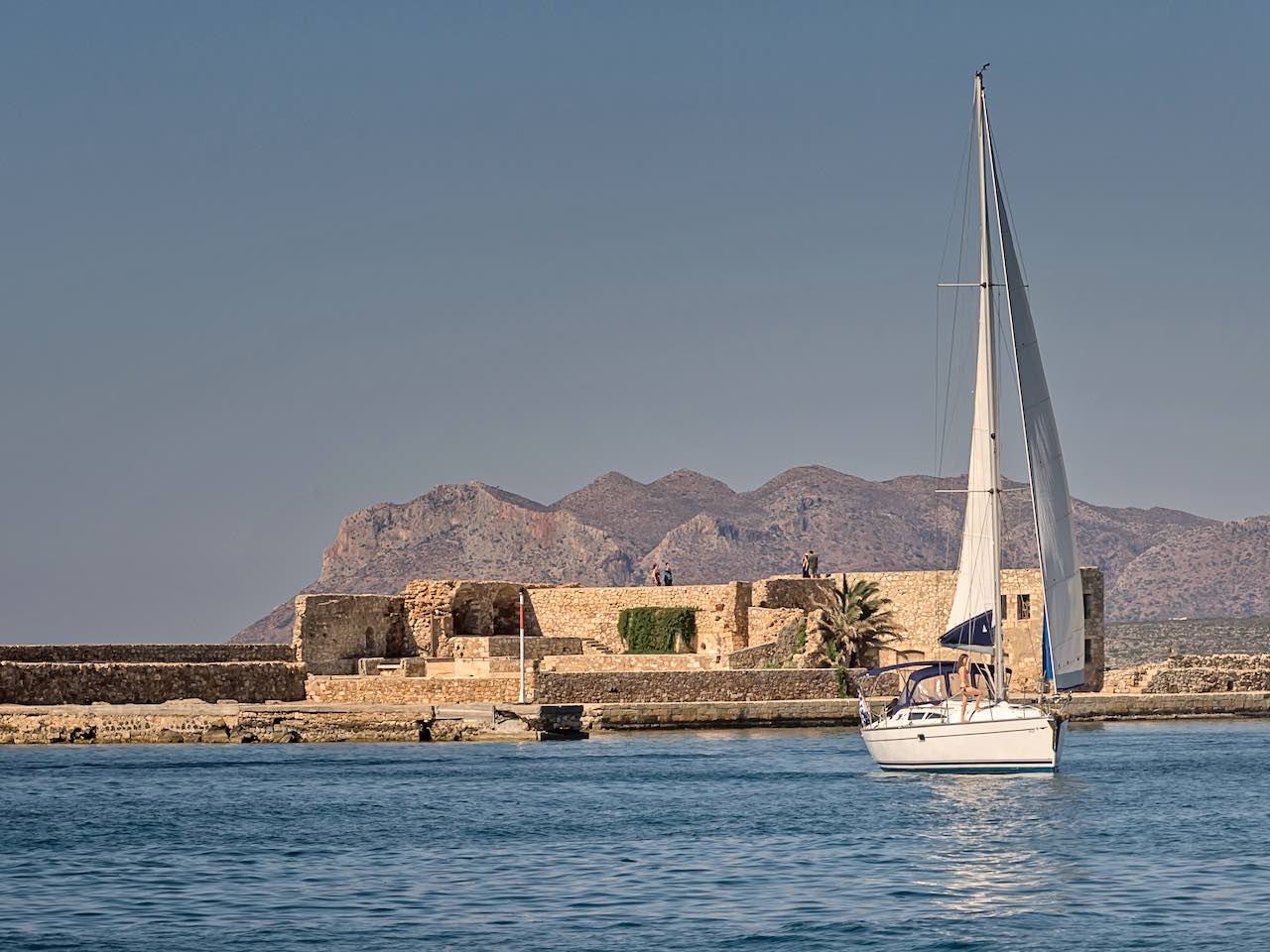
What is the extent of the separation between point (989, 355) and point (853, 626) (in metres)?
13.1

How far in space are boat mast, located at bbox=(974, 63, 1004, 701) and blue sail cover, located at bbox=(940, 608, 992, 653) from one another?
0.13 meters

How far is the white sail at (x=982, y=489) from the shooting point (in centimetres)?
3178

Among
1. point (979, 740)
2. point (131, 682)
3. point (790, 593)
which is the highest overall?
point (790, 593)

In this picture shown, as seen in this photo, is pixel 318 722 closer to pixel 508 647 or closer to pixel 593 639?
pixel 508 647

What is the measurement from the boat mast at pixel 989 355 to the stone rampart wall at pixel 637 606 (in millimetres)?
15419

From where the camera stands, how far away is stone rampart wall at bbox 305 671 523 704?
40.8 meters

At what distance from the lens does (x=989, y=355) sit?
3228 centimetres

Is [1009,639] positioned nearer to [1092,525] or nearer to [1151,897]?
[1151,897]

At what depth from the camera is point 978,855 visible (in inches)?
860

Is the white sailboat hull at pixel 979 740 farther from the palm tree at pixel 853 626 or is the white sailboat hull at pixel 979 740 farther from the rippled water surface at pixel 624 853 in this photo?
the palm tree at pixel 853 626

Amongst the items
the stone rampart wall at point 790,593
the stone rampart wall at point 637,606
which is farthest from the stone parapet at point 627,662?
the stone rampart wall at point 790,593

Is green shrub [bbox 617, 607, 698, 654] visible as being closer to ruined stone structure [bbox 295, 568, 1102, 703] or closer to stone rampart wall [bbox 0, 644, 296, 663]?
ruined stone structure [bbox 295, 568, 1102, 703]

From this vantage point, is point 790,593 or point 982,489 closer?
point 982,489

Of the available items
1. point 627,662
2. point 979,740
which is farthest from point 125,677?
point 979,740
